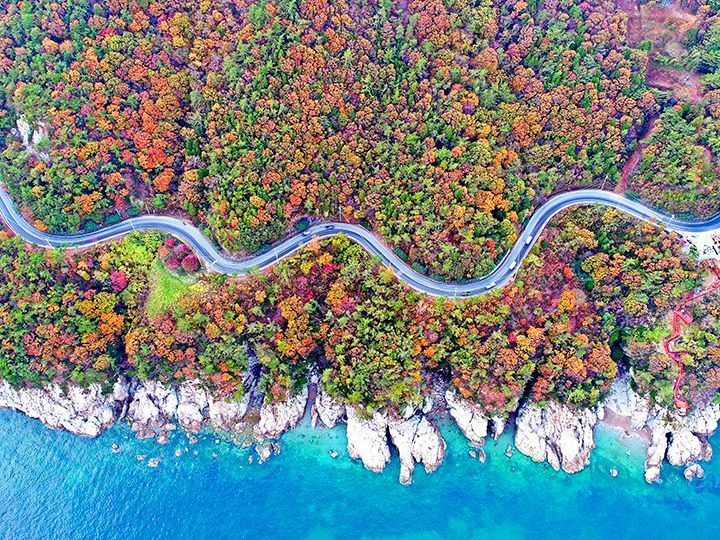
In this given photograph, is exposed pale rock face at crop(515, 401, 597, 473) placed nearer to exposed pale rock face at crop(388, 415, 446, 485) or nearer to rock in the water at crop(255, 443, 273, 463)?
exposed pale rock face at crop(388, 415, 446, 485)

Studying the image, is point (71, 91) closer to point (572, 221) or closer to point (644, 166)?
point (572, 221)

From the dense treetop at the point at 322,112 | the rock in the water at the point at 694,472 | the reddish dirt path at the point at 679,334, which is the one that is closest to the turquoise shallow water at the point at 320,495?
the rock in the water at the point at 694,472

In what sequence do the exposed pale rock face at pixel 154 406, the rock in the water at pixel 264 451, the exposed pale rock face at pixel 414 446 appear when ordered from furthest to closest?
the exposed pale rock face at pixel 154 406
the rock in the water at pixel 264 451
the exposed pale rock face at pixel 414 446

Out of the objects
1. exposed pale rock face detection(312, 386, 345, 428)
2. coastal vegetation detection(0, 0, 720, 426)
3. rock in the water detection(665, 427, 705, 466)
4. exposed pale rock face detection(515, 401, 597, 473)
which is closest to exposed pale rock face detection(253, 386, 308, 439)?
coastal vegetation detection(0, 0, 720, 426)

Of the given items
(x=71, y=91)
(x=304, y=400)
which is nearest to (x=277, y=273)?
(x=304, y=400)

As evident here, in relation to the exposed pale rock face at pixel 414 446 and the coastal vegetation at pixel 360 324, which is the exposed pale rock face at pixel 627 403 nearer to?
the coastal vegetation at pixel 360 324

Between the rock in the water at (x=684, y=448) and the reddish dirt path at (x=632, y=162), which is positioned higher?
the reddish dirt path at (x=632, y=162)
